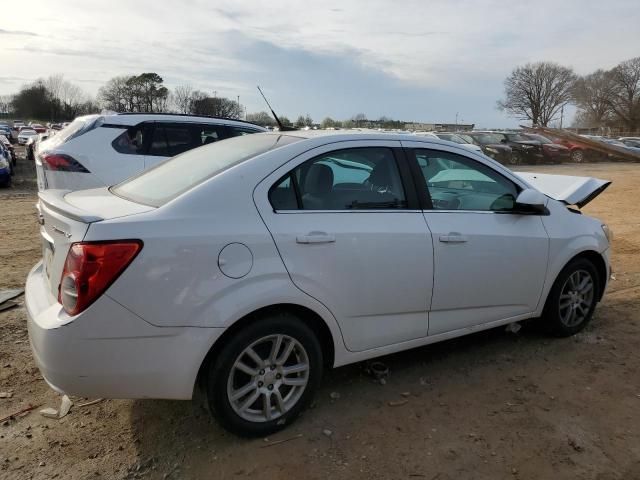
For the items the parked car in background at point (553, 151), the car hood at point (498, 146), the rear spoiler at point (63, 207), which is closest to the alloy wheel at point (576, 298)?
the rear spoiler at point (63, 207)

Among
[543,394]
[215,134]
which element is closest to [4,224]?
[215,134]

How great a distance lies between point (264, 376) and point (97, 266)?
1047mm

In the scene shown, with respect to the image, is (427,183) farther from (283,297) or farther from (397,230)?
(283,297)

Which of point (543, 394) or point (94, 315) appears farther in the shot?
point (543, 394)

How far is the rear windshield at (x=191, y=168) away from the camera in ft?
9.89

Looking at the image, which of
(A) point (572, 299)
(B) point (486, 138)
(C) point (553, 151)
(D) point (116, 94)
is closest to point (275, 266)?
(A) point (572, 299)

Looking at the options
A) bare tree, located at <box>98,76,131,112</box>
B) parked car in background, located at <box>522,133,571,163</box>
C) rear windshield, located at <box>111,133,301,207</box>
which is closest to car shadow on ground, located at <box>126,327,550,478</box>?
rear windshield, located at <box>111,133,301,207</box>

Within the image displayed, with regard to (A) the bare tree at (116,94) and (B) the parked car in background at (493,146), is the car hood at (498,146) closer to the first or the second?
(B) the parked car in background at (493,146)

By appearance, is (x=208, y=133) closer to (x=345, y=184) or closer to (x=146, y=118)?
(x=146, y=118)

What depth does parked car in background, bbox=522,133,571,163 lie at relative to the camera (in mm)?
28719

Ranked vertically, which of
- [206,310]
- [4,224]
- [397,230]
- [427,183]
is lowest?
[4,224]

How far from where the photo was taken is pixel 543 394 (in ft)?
11.4

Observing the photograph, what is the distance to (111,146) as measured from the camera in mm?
6723

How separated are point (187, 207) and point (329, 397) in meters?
1.56
